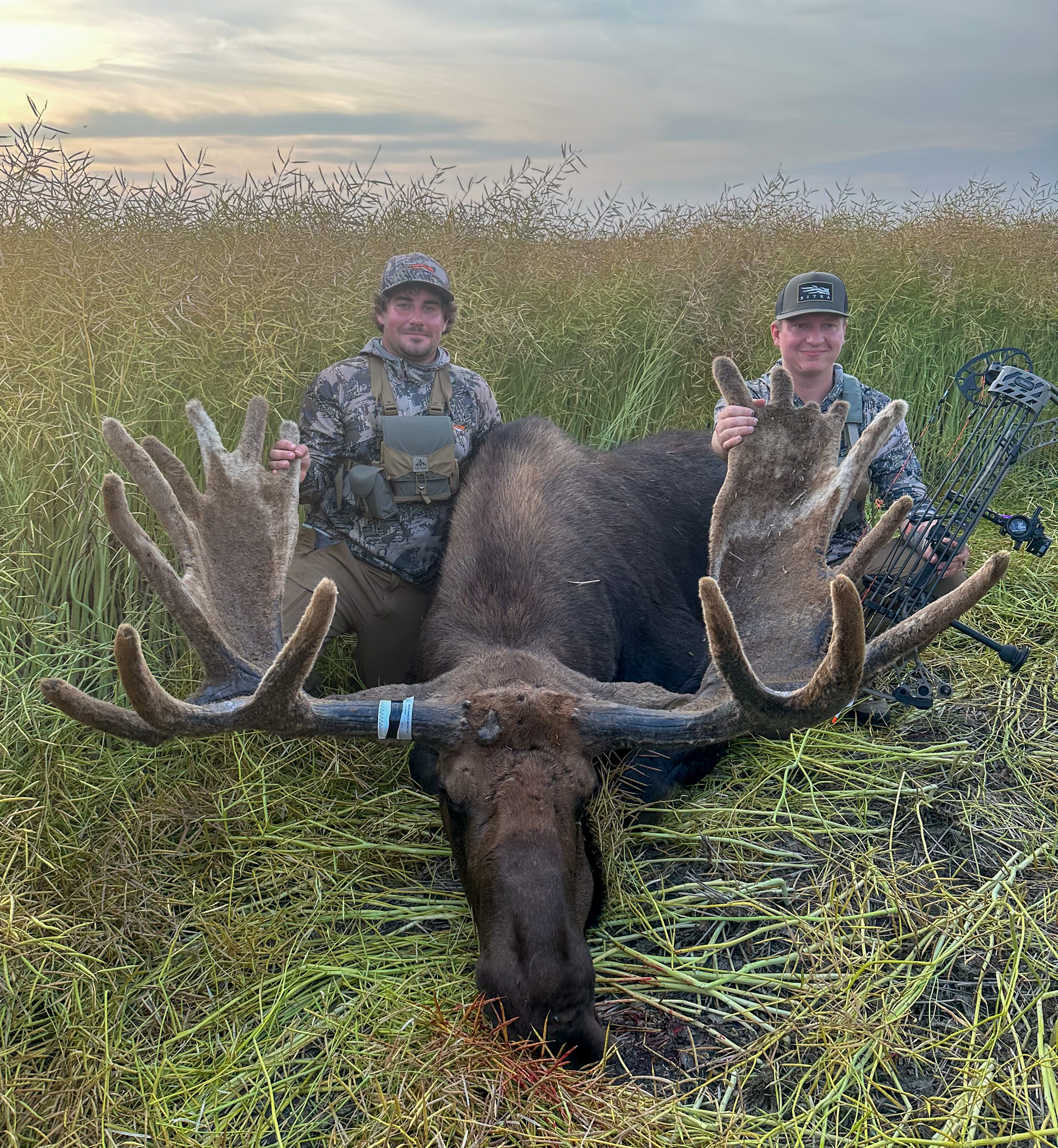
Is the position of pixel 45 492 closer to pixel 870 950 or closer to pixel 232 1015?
pixel 232 1015

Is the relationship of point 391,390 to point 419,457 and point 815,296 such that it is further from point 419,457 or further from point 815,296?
point 815,296

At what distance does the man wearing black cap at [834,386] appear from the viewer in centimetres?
475

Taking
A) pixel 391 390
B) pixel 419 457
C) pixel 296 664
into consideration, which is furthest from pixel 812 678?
pixel 391 390

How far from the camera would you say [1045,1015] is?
281 cm

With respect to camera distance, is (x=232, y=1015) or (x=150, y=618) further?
(x=150, y=618)

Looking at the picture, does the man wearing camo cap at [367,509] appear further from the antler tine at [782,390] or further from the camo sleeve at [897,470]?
the camo sleeve at [897,470]

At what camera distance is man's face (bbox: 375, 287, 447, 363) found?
15.0 ft

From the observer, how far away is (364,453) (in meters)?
4.46

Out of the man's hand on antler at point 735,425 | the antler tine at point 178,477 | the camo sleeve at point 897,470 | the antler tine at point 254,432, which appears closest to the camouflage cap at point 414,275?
the antler tine at point 254,432

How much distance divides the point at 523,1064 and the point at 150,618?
8.98 feet

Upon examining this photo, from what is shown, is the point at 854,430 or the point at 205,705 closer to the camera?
the point at 205,705

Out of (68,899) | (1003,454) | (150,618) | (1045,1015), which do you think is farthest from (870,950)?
(150,618)

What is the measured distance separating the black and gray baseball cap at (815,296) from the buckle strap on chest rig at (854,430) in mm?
401

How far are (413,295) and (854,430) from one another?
95.0 inches
